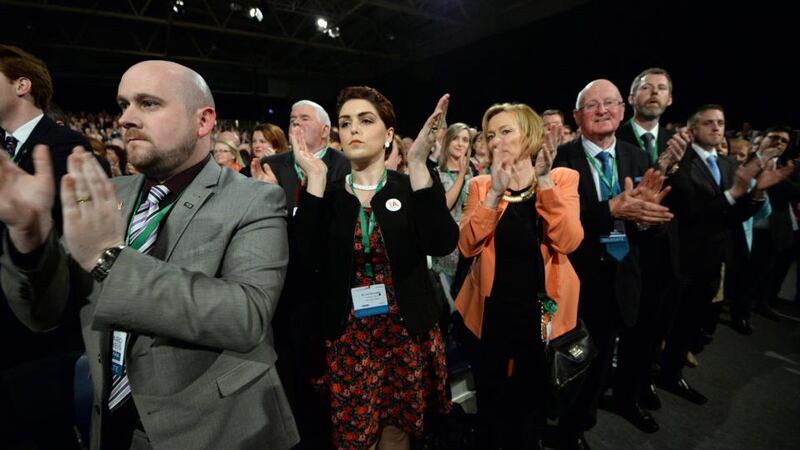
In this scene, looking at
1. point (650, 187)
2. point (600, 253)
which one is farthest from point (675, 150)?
point (600, 253)

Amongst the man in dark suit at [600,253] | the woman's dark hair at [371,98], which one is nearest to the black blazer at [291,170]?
the woman's dark hair at [371,98]

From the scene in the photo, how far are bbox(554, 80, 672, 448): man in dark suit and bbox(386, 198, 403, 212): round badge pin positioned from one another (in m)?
1.07

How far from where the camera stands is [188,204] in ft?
3.29

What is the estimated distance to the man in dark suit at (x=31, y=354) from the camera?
1.29 meters

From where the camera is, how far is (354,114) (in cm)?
159

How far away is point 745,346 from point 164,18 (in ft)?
46.1

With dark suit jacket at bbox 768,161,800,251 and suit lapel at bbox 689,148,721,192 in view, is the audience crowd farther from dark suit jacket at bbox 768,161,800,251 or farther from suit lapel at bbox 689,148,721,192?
dark suit jacket at bbox 768,161,800,251

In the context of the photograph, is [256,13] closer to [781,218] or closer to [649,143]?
[649,143]

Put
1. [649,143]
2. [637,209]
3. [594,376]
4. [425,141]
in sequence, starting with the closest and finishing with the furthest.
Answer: [425,141], [637,209], [594,376], [649,143]

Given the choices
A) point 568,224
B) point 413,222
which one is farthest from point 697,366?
point 413,222

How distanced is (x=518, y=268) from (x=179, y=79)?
147 cm

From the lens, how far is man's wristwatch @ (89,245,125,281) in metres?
0.78

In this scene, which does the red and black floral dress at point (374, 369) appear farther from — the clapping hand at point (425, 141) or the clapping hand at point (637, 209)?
the clapping hand at point (637, 209)

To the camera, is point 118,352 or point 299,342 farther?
point 299,342
